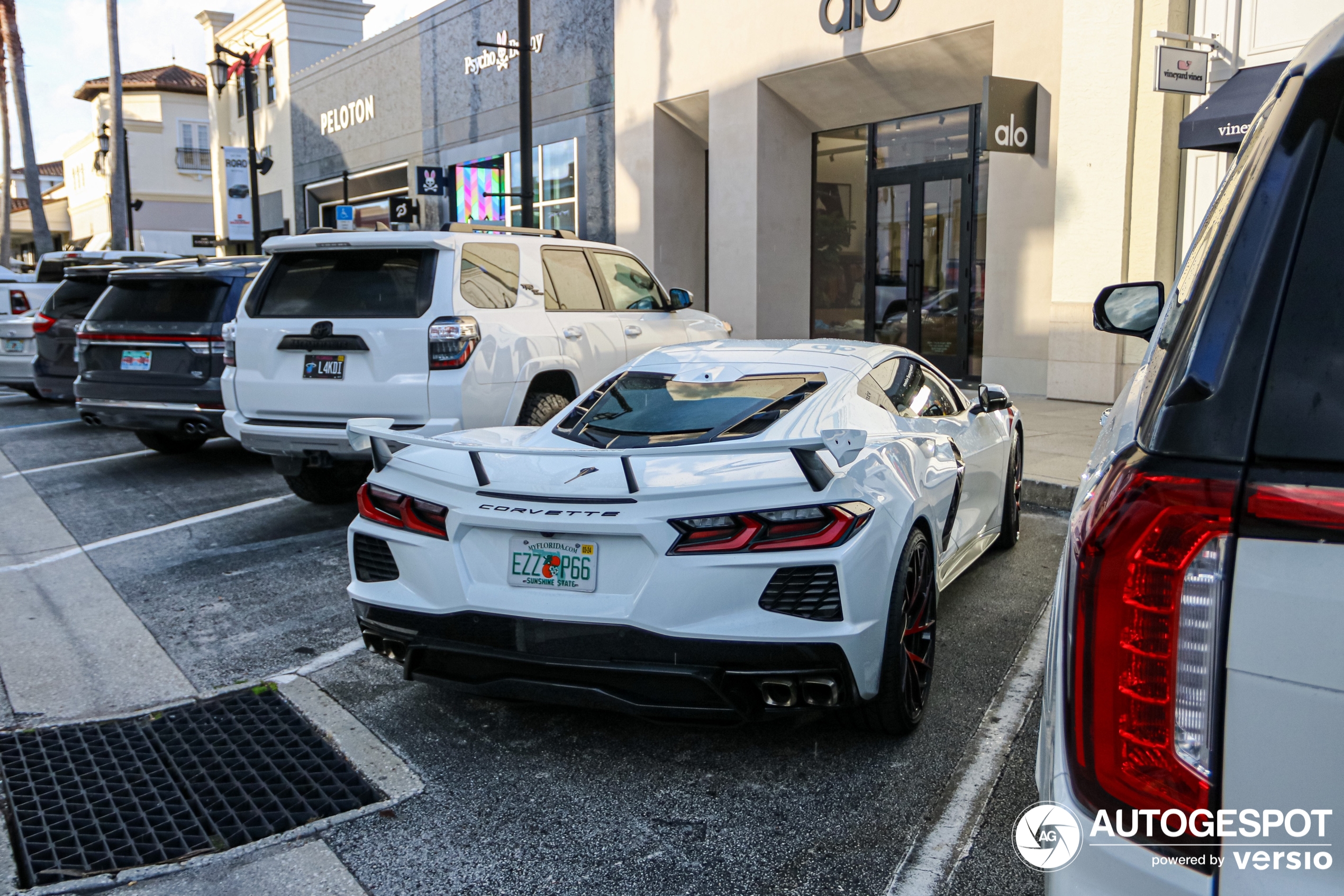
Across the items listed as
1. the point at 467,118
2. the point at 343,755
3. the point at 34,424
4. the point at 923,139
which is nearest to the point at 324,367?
the point at 343,755

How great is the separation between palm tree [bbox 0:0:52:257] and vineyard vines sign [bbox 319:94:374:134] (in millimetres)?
11193

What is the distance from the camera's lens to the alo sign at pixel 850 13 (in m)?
14.2

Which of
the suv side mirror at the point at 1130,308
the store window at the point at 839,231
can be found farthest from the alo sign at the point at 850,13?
the suv side mirror at the point at 1130,308

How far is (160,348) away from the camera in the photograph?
9070 mm

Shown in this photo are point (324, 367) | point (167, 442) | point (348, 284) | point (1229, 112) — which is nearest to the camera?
point (324, 367)

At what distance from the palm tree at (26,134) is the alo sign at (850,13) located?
3044 cm

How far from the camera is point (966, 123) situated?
49.0 ft

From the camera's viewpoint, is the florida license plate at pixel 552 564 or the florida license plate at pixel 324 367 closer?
the florida license plate at pixel 552 564

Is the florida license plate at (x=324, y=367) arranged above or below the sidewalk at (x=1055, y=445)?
above

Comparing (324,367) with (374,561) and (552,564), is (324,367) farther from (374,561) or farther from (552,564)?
(552,564)

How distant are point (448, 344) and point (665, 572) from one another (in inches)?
150

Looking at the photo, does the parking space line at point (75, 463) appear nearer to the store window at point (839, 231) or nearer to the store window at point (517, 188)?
the store window at point (517, 188)

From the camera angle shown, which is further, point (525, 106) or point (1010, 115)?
point (525, 106)

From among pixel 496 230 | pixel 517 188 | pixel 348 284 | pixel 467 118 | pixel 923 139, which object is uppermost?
pixel 467 118
